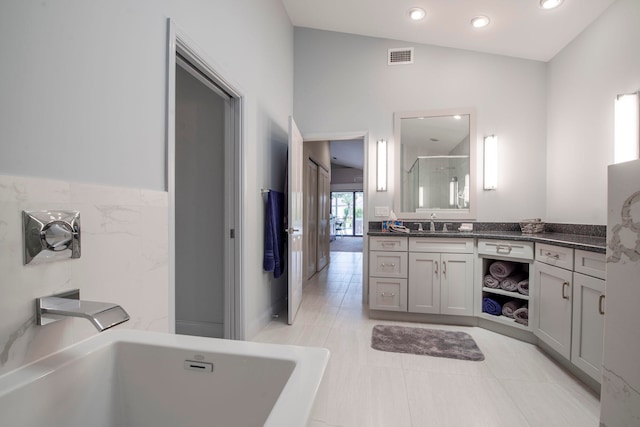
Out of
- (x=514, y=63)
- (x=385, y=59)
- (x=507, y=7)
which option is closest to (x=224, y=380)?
(x=507, y=7)

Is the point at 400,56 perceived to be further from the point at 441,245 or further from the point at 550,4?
the point at 441,245

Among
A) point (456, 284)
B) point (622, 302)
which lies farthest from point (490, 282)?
point (622, 302)

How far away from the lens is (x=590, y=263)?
1700mm

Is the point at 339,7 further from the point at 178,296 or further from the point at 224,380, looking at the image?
the point at 224,380

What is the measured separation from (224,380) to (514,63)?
12.5ft

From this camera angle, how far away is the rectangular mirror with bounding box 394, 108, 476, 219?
3.17 meters

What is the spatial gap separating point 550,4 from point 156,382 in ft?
11.0

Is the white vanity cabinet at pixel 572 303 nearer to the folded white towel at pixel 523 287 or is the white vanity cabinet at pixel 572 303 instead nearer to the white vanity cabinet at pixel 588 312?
the white vanity cabinet at pixel 588 312

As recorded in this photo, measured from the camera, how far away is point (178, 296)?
2.47 metres

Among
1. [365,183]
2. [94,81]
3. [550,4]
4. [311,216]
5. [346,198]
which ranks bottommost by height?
[311,216]

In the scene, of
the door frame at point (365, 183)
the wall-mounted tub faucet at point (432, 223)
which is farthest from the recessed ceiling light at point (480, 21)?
the wall-mounted tub faucet at point (432, 223)

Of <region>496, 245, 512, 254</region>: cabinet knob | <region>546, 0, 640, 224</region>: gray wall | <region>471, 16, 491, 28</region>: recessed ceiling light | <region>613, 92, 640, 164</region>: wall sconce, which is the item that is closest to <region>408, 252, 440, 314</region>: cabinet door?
<region>496, 245, 512, 254</region>: cabinet knob

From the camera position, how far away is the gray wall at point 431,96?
119 inches

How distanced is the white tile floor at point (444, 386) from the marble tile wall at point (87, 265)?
88 centimetres
